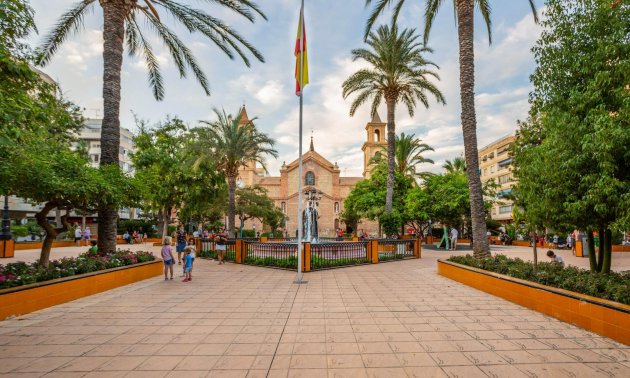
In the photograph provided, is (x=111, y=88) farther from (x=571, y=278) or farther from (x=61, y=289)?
(x=571, y=278)

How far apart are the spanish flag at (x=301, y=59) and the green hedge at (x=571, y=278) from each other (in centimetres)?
801

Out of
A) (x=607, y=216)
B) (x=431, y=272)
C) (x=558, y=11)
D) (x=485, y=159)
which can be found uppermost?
(x=485, y=159)

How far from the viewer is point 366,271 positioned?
45.0ft

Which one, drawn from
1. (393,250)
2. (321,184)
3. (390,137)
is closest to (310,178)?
(321,184)

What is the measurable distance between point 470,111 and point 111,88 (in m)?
12.2

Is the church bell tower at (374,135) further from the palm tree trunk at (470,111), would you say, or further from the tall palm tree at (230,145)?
the palm tree trunk at (470,111)

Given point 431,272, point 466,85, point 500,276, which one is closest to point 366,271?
point 431,272

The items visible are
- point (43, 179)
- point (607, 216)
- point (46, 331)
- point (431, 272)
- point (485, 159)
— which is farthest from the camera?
point (485, 159)

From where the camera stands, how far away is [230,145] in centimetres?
2270

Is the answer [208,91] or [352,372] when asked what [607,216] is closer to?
[352,372]

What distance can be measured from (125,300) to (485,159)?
6183 cm

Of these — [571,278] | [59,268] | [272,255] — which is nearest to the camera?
[571,278]

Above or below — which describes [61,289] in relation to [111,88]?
below

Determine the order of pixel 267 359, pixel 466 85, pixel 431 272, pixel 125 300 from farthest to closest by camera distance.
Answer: pixel 431 272, pixel 466 85, pixel 125 300, pixel 267 359
